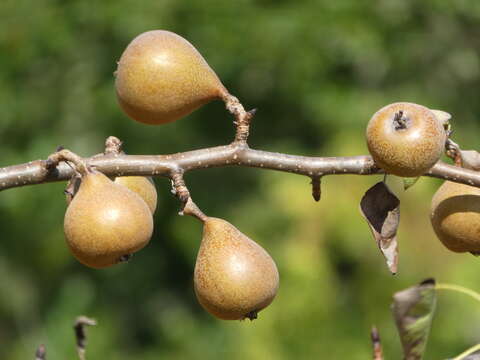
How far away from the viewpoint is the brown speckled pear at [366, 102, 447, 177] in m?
1.64

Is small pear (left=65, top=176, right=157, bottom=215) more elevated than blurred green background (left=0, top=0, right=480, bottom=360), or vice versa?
small pear (left=65, top=176, right=157, bottom=215)

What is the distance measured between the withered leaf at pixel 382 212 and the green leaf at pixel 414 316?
183mm

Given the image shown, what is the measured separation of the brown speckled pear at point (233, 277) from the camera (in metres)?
1.66

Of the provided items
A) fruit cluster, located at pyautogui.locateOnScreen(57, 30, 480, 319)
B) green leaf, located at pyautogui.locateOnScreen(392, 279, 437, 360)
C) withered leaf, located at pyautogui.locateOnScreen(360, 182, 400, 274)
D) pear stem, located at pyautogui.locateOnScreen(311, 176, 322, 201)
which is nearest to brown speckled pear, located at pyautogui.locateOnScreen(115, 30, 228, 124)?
fruit cluster, located at pyautogui.locateOnScreen(57, 30, 480, 319)

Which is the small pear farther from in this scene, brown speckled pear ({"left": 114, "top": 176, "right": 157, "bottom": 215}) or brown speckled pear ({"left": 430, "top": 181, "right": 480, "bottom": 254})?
brown speckled pear ({"left": 430, "top": 181, "right": 480, "bottom": 254})

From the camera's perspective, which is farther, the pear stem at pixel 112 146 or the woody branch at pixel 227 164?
the pear stem at pixel 112 146

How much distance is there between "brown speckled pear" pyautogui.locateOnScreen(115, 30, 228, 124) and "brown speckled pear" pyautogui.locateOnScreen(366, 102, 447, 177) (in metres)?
0.44

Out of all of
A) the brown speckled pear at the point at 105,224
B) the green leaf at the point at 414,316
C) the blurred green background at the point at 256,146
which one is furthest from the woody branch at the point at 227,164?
the blurred green background at the point at 256,146

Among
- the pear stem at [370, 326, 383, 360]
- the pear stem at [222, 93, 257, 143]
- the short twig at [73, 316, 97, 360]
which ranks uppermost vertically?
the pear stem at [222, 93, 257, 143]

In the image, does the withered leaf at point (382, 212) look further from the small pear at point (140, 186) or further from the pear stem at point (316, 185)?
the small pear at point (140, 186)

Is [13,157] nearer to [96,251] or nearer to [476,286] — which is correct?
[476,286]

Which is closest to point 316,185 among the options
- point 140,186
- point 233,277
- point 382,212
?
point 382,212

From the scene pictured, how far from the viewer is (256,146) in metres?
7.85

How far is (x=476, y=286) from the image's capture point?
511cm
